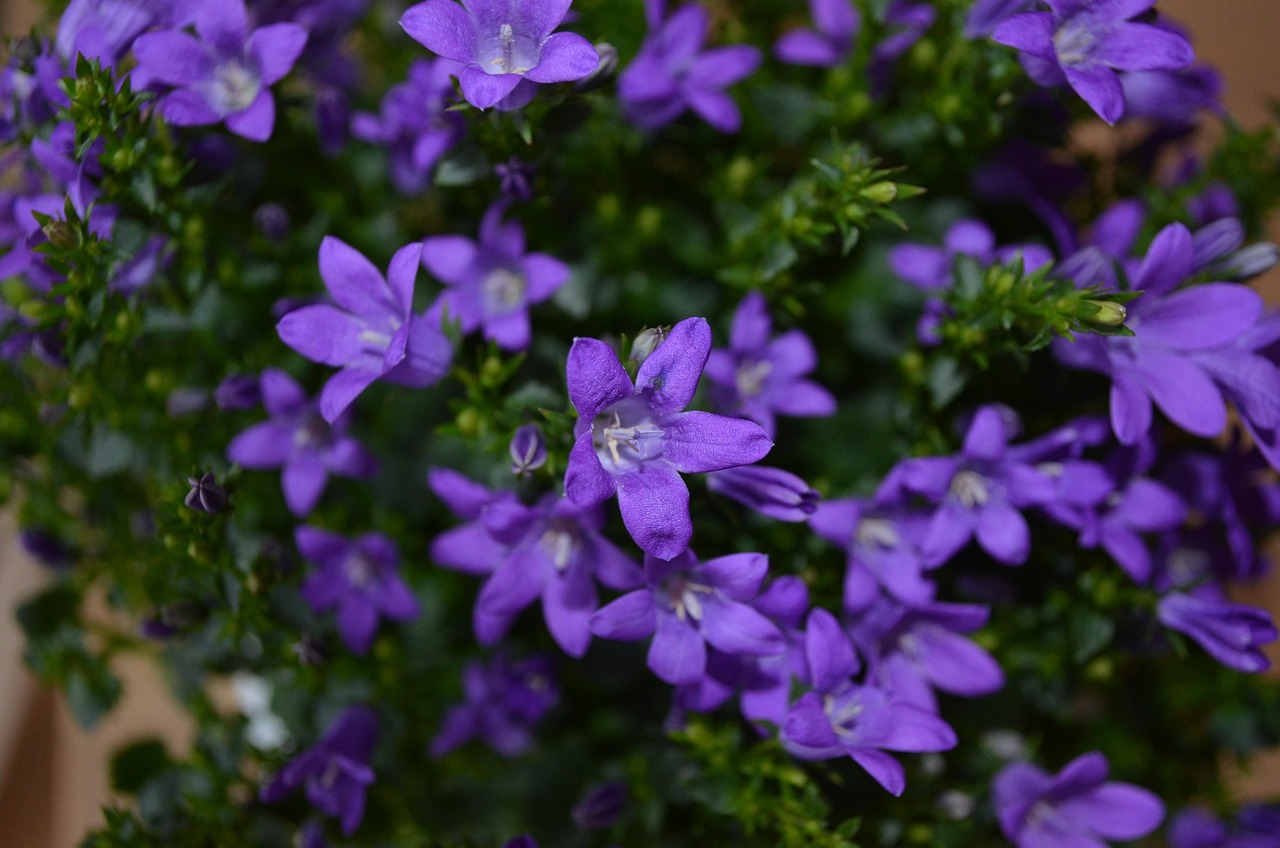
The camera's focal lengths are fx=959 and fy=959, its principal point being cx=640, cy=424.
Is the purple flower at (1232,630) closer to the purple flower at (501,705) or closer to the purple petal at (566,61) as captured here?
the purple flower at (501,705)

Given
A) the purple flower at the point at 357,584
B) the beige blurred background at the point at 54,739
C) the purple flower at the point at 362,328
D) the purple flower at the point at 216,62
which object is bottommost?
the beige blurred background at the point at 54,739

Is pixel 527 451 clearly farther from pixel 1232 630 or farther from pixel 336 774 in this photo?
pixel 1232 630

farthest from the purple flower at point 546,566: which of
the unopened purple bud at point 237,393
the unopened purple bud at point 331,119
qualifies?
the unopened purple bud at point 331,119

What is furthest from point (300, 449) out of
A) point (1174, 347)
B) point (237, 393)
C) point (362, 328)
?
point (1174, 347)

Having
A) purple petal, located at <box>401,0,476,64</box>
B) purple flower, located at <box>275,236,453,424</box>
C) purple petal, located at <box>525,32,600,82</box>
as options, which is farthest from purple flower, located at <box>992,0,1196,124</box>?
purple flower, located at <box>275,236,453,424</box>

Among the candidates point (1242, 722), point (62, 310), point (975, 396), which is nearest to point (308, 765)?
point (62, 310)
